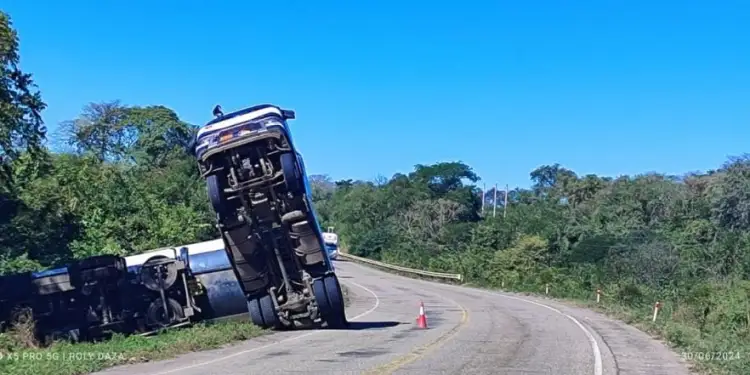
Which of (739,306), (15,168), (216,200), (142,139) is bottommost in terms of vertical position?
(739,306)

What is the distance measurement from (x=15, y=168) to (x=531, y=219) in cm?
4231

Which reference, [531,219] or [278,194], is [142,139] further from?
[278,194]

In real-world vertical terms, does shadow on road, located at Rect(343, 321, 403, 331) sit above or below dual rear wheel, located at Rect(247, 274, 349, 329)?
below

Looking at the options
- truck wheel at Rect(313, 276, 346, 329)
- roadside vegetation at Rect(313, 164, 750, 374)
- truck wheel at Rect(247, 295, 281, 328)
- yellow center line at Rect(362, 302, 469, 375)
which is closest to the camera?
yellow center line at Rect(362, 302, 469, 375)

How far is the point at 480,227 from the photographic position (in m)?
62.7

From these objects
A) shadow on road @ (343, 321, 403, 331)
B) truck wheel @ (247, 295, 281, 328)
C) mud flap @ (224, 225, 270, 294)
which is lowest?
shadow on road @ (343, 321, 403, 331)

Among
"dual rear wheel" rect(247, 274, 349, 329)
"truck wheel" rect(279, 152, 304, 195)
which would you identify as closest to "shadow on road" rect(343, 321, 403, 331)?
"dual rear wheel" rect(247, 274, 349, 329)

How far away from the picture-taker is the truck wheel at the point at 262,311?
18.8 metres

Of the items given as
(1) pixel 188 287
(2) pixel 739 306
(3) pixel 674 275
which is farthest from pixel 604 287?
(1) pixel 188 287

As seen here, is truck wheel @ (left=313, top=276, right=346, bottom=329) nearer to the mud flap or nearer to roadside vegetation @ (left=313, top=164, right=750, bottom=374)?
the mud flap

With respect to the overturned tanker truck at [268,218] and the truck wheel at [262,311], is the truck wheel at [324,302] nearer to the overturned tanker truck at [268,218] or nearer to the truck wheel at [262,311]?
the overturned tanker truck at [268,218]

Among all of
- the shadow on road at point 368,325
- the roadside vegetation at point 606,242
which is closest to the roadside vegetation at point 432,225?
the roadside vegetation at point 606,242

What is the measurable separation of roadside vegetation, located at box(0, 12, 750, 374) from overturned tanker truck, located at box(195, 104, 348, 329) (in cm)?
113

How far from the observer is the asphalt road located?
41.8 ft
